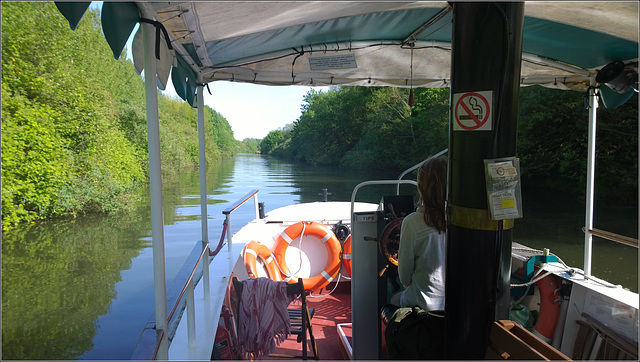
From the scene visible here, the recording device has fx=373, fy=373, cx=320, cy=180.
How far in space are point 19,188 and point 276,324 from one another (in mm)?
11876

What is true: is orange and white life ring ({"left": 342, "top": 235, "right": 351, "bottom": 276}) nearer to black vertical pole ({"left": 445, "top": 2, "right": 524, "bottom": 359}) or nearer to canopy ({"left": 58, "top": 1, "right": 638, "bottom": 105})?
canopy ({"left": 58, "top": 1, "right": 638, "bottom": 105})

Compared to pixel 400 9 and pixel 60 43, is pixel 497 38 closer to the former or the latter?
pixel 400 9

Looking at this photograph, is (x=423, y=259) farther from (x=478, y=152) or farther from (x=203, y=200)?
Result: (x=203, y=200)

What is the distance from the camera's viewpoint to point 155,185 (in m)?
1.48

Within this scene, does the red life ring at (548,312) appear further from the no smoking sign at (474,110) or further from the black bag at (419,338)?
the no smoking sign at (474,110)

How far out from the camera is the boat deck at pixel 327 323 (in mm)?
2712

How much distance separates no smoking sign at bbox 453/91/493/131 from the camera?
113 cm

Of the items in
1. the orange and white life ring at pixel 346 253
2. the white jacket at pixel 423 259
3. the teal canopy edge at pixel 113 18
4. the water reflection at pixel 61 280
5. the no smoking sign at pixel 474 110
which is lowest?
the water reflection at pixel 61 280

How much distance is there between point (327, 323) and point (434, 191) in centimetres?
198

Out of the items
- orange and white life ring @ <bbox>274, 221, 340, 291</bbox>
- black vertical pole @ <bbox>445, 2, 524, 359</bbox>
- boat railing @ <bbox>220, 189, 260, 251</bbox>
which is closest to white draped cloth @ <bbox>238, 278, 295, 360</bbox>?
boat railing @ <bbox>220, 189, 260, 251</bbox>

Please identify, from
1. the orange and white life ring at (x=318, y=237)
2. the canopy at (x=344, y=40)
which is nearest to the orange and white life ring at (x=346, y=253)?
the orange and white life ring at (x=318, y=237)

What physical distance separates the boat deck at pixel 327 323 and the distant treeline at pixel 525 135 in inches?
207

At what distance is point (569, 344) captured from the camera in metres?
2.11

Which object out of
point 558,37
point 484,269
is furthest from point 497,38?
point 558,37
